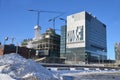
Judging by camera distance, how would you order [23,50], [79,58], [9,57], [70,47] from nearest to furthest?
[9,57]
[23,50]
[79,58]
[70,47]

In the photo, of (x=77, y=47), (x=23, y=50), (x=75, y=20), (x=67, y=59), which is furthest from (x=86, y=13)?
(x=23, y=50)

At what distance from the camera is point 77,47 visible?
189500mm

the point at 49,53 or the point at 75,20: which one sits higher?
the point at 75,20

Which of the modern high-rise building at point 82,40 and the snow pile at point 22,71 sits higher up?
the modern high-rise building at point 82,40

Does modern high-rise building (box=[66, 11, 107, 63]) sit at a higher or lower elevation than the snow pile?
higher

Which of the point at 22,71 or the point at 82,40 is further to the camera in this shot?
the point at 82,40

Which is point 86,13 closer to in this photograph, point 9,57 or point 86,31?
point 86,31

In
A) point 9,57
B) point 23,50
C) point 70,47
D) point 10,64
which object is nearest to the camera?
point 10,64

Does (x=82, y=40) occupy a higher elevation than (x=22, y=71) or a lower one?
higher

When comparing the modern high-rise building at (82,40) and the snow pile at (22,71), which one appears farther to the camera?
the modern high-rise building at (82,40)

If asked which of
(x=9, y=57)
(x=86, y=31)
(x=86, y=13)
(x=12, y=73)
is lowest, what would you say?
(x=12, y=73)

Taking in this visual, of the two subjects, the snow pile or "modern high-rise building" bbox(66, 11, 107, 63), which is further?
"modern high-rise building" bbox(66, 11, 107, 63)

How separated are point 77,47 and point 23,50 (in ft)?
235

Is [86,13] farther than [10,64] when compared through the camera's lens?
Yes
